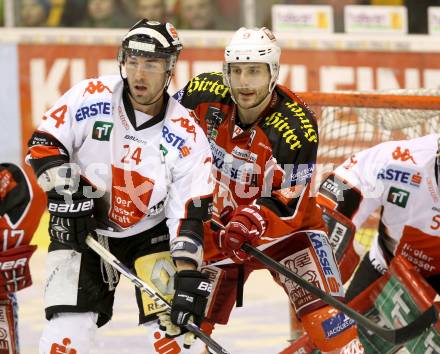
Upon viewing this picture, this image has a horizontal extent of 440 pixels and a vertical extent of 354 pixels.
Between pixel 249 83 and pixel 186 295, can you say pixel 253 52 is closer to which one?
pixel 249 83

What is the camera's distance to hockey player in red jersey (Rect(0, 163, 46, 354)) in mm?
4953

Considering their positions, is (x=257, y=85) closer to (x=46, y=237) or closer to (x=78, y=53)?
(x=46, y=237)

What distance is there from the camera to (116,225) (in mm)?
4758

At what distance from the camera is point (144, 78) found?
182 inches

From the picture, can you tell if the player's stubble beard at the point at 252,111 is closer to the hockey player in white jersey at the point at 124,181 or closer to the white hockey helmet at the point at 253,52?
the white hockey helmet at the point at 253,52

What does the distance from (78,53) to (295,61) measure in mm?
1565

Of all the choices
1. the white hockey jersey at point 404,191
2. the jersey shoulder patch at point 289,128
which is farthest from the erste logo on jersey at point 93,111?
the white hockey jersey at point 404,191

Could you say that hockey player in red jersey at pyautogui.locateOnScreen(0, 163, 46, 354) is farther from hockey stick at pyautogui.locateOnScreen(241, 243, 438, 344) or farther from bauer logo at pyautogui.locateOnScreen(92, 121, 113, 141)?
hockey stick at pyautogui.locateOnScreen(241, 243, 438, 344)

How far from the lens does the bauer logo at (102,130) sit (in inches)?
183

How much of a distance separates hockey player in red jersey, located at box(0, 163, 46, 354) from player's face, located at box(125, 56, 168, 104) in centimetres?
68

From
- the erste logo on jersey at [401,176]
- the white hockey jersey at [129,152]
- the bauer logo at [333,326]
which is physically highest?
the white hockey jersey at [129,152]

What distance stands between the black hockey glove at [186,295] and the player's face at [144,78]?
659 millimetres

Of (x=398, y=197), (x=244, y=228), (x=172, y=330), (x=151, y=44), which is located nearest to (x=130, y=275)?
(x=172, y=330)

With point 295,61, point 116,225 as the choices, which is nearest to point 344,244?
point 116,225
